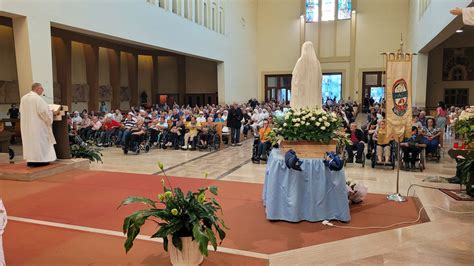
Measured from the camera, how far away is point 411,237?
13.0ft

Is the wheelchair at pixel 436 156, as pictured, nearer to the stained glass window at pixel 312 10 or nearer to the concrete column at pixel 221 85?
the concrete column at pixel 221 85

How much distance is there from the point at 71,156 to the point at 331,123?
18.3 feet

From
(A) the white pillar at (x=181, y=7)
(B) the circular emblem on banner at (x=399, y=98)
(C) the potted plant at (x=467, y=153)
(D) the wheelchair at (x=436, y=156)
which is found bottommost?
(D) the wheelchair at (x=436, y=156)

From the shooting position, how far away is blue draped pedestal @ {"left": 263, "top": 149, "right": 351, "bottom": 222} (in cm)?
445

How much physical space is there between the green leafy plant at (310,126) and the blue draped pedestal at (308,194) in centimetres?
31

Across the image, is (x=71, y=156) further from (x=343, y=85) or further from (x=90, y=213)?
(x=343, y=85)

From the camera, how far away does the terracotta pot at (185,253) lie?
2.94 metres

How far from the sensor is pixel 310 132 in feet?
14.9

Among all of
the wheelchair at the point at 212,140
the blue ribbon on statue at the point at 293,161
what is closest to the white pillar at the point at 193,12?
the wheelchair at the point at 212,140

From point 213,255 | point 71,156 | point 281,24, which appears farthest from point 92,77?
point 213,255

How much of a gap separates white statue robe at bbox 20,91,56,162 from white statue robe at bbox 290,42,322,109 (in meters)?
4.47

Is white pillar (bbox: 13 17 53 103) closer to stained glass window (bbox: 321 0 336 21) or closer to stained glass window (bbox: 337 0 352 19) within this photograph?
stained glass window (bbox: 321 0 336 21)

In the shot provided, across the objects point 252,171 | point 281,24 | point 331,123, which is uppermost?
point 281,24

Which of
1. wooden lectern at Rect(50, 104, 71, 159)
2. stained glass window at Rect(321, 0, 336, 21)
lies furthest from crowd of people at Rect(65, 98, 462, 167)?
stained glass window at Rect(321, 0, 336, 21)
